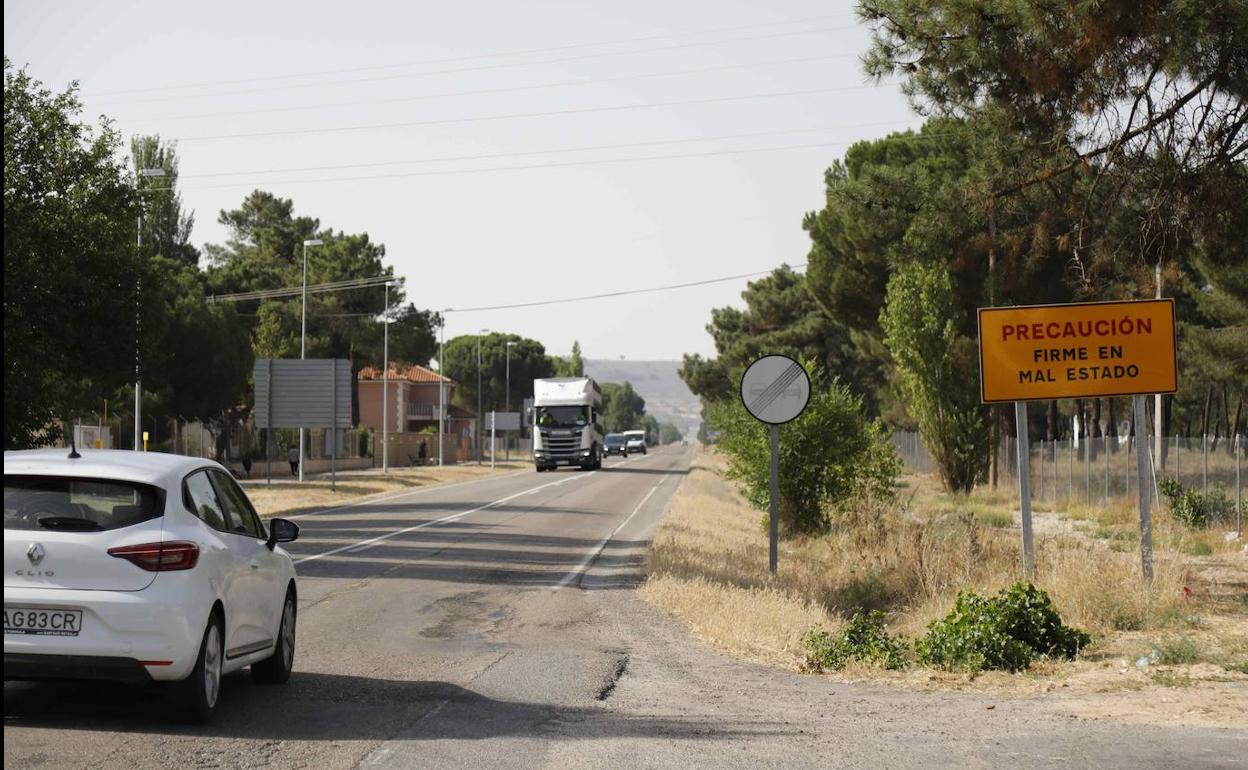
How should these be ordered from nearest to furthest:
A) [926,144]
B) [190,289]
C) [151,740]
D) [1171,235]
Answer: [151,740], [1171,235], [926,144], [190,289]

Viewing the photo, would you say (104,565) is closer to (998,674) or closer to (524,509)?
(998,674)

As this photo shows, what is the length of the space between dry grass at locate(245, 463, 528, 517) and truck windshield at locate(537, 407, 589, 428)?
5193 mm

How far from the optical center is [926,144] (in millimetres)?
43875

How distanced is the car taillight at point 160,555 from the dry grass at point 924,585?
17.3 feet

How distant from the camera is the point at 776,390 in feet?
53.0

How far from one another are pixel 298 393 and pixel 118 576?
39437 mm

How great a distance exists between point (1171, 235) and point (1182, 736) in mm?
9544

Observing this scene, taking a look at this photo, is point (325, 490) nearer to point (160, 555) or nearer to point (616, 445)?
point (160, 555)

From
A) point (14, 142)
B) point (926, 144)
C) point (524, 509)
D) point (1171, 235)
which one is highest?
point (926, 144)

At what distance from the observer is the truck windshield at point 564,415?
64.7 m

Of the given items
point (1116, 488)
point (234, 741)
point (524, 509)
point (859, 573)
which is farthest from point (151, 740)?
point (1116, 488)

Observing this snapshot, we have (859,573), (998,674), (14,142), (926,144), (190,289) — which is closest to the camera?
(998,674)

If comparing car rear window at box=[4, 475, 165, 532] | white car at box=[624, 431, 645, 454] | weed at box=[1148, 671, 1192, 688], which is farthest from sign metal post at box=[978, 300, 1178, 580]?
white car at box=[624, 431, 645, 454]

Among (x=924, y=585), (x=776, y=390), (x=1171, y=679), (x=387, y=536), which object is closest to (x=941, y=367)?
(x=387, y=536)
